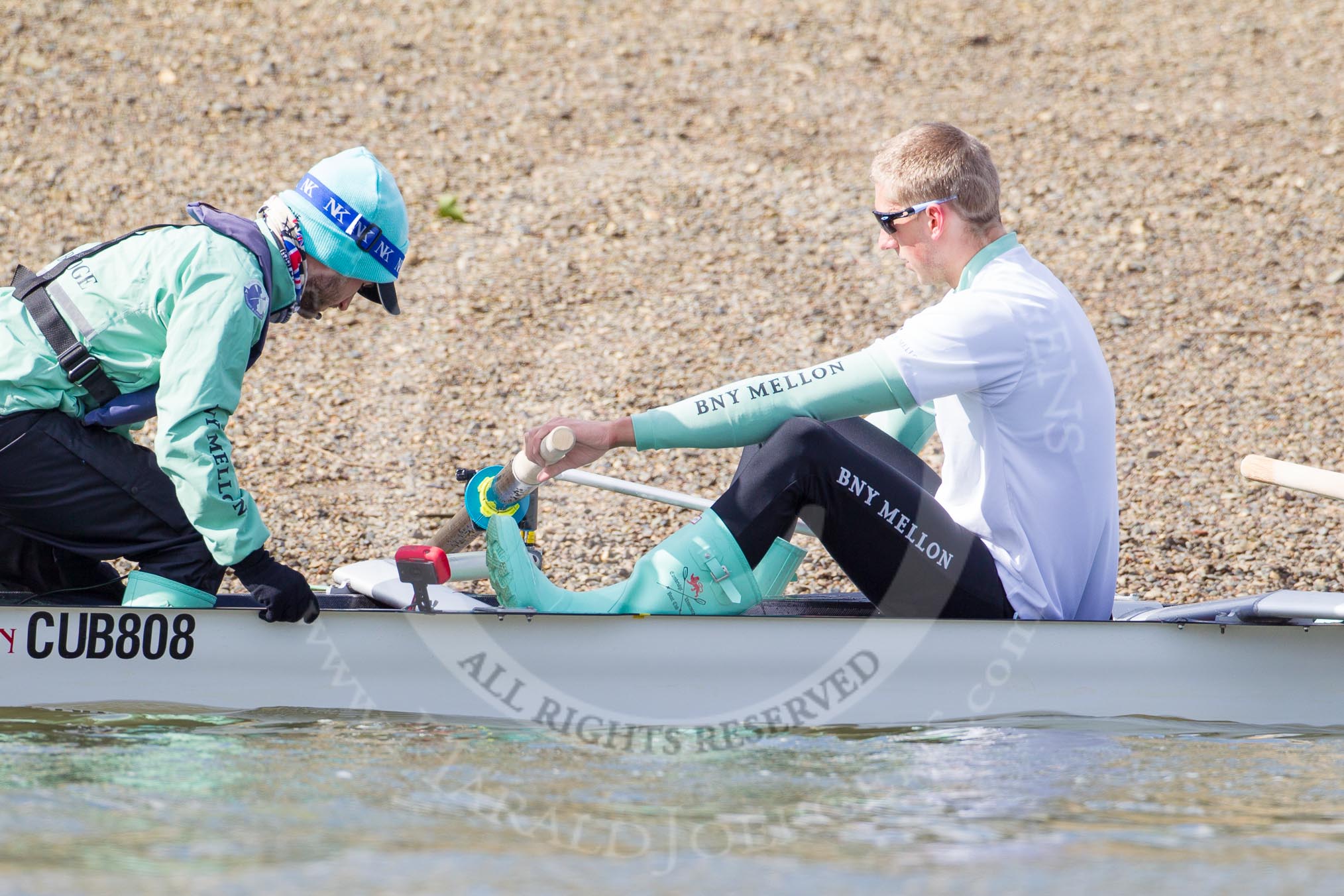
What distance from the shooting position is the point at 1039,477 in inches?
140

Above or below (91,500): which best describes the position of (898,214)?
above

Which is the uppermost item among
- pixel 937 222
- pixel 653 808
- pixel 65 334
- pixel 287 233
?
pixel 937 222

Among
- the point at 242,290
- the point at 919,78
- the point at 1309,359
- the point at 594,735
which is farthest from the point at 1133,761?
the point at 919,78

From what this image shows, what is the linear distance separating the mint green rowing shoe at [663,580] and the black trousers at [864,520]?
0.06m

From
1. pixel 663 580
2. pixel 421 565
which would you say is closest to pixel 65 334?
pixel 421 565

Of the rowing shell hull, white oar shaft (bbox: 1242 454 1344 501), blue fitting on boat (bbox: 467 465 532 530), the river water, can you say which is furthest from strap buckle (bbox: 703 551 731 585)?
white oar shaft (bbox: 1242 454 1344 501)

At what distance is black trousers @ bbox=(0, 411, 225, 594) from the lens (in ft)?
12.1

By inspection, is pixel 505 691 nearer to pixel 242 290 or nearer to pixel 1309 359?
pixel 242 290

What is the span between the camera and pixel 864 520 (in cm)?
355

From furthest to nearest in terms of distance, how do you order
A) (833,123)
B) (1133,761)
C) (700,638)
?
(833,123) < (700,638) < (1133,761)

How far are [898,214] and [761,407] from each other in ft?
2.03

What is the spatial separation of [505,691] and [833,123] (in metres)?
7.57

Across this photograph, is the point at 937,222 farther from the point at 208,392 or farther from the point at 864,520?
the point at 208,392

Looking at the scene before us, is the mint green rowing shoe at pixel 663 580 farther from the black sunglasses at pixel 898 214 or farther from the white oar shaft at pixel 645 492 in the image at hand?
the black sunglasses at pixel 898 214
